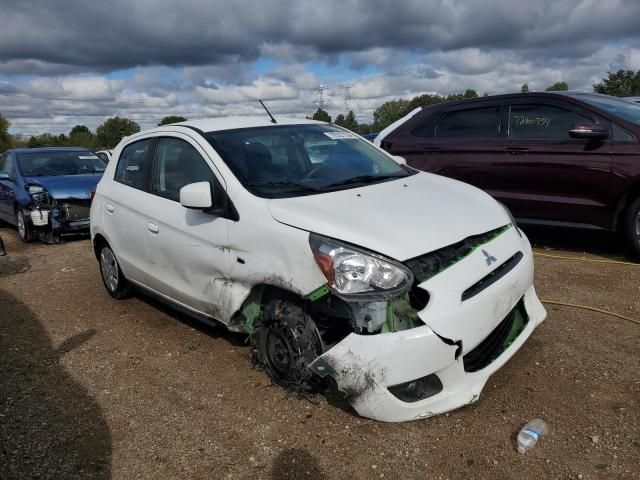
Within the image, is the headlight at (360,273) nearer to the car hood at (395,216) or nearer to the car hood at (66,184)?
the car hood at (395,216)

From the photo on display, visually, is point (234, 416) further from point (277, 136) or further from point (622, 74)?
point (622, 74)

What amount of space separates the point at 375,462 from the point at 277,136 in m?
2.42

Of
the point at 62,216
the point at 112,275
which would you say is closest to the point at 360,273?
the point at 112,275

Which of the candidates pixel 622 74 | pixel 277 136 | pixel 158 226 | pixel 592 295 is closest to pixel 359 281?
pixel 277 136

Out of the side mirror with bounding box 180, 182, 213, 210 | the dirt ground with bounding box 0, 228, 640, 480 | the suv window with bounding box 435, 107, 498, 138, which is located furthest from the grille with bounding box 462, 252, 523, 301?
the suv window with bounding box 435, 107, 498, 138

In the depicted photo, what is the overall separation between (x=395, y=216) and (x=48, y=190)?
24.0 feet

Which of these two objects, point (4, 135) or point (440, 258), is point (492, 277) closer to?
point (440, 258)

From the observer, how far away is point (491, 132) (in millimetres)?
6434

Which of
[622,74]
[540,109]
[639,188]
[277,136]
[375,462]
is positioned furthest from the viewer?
[622,74]

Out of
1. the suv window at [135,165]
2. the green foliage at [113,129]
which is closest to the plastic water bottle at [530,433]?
the suv window at [135,165]

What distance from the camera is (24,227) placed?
8.93 metres

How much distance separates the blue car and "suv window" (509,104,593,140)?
640cm

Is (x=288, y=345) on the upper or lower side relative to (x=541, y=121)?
lower

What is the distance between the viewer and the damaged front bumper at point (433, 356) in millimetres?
2641
